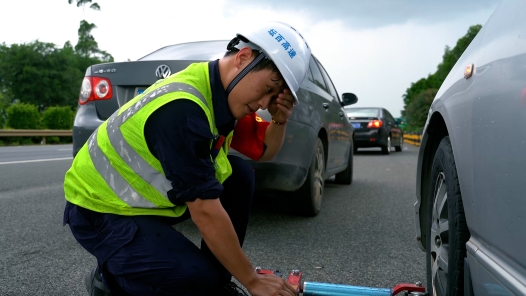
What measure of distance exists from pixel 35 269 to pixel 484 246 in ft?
8.17

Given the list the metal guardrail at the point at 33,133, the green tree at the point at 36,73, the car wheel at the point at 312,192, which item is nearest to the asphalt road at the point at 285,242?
the car wheel at the point at 312,192

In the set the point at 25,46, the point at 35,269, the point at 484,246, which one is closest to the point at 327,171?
the point at 35,269

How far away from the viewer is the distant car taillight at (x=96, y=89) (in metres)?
4.29

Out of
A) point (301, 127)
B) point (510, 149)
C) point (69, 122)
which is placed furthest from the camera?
point (69, 122)

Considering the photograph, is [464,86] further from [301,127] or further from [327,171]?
[327,171]

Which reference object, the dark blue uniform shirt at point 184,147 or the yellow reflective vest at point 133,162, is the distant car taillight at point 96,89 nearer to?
the yellow reflective vest at point 133,162

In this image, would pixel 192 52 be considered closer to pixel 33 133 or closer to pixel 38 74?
pixel 33 133

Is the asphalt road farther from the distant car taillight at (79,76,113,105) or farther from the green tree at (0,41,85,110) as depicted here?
the green tree at (0,41,85,110)

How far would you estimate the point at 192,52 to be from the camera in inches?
169

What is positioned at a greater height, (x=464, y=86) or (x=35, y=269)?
(x=464, y=86)

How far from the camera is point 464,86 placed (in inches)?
72.4

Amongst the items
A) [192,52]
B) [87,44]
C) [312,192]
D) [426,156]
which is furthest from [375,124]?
[87,44]

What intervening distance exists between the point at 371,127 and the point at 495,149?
46.1 feet

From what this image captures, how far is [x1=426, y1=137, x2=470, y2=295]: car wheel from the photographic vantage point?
1.80 metres
